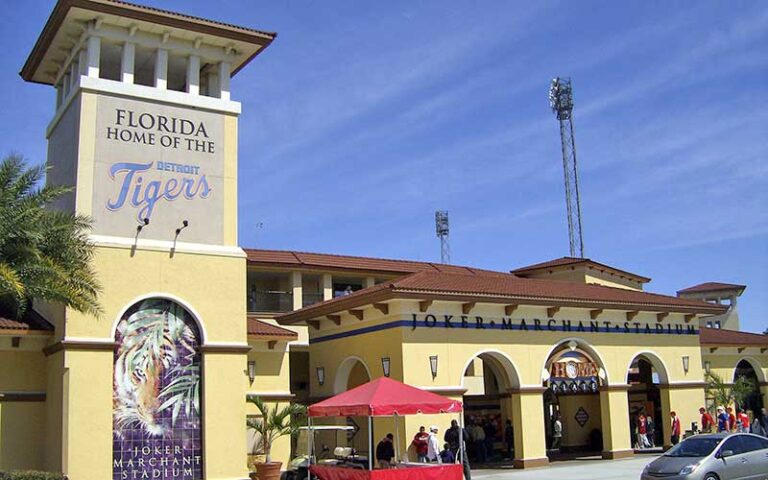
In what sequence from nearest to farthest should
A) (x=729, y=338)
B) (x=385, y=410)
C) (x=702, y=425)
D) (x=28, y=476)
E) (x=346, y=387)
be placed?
(x=28, y=476), (x=385, y=410), (x=346, y=387), (x=702, y=425), (x=729, y=338)

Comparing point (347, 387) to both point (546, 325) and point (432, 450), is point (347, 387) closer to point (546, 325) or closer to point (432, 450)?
point (546, 325)

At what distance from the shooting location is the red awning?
60.1 feet

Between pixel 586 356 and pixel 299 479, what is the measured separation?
12303 mm

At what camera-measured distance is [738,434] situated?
785 inches

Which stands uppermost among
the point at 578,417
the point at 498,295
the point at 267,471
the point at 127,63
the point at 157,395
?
the point at 127,63

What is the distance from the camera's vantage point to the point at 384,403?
1833 centimetres

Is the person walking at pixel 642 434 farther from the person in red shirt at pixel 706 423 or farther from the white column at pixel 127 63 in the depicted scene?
the white column at pixel 127 63

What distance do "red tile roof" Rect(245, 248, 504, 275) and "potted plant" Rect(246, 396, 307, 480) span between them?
41.8ft

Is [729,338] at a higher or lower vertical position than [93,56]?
lower

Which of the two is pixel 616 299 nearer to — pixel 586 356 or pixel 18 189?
pixel 586 356

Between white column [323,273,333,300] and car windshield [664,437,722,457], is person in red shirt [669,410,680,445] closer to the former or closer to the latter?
car windshield [664,437,722,457]

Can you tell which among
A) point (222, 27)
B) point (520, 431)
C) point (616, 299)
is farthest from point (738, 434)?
point (222, 27)

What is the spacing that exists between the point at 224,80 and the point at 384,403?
10403mm

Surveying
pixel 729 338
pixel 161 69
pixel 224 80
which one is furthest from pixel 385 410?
pixel 729 338
